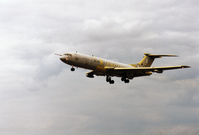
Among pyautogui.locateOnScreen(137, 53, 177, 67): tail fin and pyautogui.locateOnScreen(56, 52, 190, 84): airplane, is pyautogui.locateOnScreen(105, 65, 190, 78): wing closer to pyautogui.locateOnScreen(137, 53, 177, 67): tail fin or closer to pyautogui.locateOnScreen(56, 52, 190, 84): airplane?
pyautogui.locateOnScreen(56, 52, 190, 84): airplane

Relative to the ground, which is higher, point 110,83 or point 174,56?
point 174,56

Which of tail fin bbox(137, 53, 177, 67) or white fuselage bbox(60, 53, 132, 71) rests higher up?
tail fin bbox(137, 53, 177, 67)

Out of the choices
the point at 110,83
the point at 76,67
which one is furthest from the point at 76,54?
the point at 110,83

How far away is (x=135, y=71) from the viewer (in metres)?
66.2

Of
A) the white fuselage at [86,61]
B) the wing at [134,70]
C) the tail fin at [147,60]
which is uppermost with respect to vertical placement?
the tail fin at [147,60]

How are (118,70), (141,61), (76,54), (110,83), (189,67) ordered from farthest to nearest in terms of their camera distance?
(141,61)
(110,83)
(118,70)
(76,54)
(189,67)

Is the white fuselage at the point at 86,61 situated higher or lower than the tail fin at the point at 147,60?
lower

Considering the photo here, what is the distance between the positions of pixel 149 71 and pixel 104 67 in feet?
30.6

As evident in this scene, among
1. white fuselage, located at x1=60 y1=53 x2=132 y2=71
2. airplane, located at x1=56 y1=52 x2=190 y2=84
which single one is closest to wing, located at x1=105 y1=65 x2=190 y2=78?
airplane, located at x1=56 y1=52 x2=190 y2=84

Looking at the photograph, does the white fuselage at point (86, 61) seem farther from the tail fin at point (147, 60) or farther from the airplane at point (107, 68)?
the tail fin at point (147, 60)

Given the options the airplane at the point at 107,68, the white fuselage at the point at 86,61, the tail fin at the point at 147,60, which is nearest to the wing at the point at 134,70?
the airplane at the point at 107,68

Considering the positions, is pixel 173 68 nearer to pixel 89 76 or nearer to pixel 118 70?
pixel 118 70

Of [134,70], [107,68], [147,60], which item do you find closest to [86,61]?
[107,68]

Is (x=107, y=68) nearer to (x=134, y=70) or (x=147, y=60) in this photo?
(x=134, y=70)
